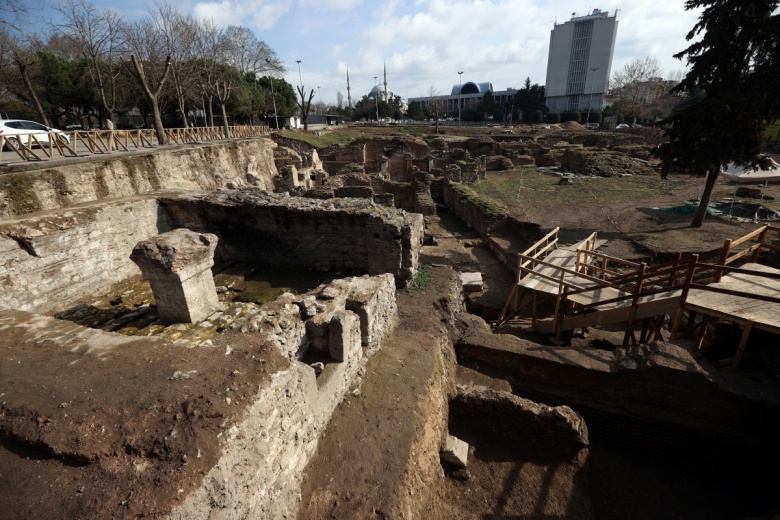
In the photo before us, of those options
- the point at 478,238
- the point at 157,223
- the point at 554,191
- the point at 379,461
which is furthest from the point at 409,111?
the point at 379,461

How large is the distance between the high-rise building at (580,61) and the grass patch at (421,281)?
90032mm

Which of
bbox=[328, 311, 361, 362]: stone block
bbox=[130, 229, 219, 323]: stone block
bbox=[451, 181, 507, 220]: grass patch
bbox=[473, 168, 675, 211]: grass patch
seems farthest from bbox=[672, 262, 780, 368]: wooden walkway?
bbox=[473, 168, 675, 211]: grass patch

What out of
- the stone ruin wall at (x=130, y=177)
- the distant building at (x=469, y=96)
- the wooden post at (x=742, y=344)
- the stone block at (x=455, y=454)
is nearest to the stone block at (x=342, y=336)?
the stone block at (x=455, y=454)

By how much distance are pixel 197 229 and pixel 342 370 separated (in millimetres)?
6583

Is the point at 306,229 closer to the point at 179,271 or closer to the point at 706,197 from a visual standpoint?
the point at 179,271

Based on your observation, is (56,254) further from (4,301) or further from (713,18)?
(713,18)

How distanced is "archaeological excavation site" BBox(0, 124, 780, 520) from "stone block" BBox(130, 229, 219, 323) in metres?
0.03

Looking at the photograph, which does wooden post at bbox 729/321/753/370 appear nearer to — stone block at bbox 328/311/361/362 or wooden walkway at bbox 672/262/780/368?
wooden walkway at bbox 672/262/780/368

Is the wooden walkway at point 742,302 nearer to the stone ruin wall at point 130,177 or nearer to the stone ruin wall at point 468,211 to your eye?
the stone ruin wall at point 468,211

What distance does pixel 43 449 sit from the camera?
2564mm

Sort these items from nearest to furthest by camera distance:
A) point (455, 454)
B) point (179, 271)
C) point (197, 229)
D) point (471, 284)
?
1. point (455, 454)
2. point (179, 271)
3. point (197, 229)
4. point (471, 284)

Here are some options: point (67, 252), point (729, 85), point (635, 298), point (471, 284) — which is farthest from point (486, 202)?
point (67, 252)

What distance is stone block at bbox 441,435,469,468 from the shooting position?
197 inches

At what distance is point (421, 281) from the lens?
824 cm
